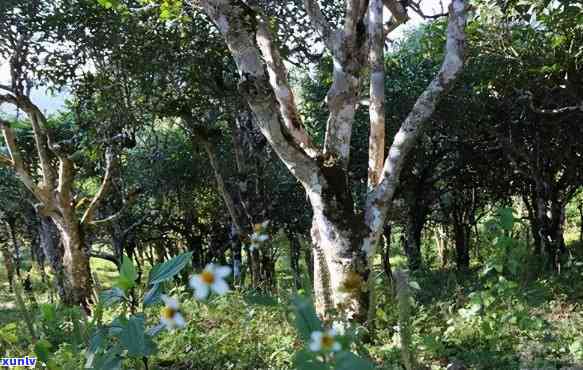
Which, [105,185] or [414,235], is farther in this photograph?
[414,235]

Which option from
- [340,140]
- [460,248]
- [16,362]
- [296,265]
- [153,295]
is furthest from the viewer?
[460,248]

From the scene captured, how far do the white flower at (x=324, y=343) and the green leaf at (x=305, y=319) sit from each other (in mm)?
49

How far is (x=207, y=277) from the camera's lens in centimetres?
136

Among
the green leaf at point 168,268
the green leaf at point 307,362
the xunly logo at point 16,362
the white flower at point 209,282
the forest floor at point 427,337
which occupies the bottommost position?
the forest floor at point 427,337

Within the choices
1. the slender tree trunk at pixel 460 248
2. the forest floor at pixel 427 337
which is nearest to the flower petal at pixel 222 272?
the forest floor at pixel 427 337

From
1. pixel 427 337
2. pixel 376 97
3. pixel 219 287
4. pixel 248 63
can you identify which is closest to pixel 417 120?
pixel 376 97

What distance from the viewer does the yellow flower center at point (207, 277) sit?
135 cm

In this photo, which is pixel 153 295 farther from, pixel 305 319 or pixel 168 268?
pixel 305 319

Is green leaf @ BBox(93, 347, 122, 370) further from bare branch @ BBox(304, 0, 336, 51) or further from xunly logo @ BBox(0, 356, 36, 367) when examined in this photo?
bare branch @ BBox(304, 0, 336, 51)

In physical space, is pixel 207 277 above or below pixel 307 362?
above

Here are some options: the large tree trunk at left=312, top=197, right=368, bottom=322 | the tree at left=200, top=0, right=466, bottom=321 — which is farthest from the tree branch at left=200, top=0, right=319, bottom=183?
the large tree trunk at left=312, top=197, right=368, bottom=322

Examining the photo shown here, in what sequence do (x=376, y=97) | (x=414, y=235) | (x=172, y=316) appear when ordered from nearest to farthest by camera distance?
(x=172, y=316) < (x=376, y=97) < (x=414, y=235)

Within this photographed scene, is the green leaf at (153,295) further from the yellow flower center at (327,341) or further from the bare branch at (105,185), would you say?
the bare branch at (105,185)

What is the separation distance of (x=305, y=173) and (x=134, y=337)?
337cm
